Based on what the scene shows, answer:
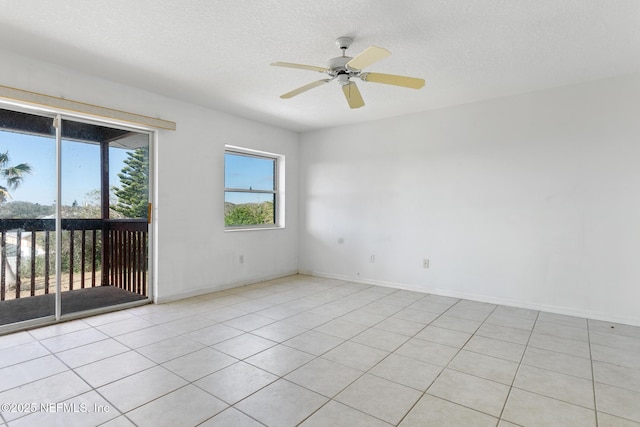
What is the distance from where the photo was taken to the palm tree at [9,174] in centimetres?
282

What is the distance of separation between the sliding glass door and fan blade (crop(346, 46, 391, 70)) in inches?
106

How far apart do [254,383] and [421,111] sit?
3.71 m

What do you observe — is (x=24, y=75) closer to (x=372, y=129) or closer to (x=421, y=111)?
Answer: (x=372, y=129)

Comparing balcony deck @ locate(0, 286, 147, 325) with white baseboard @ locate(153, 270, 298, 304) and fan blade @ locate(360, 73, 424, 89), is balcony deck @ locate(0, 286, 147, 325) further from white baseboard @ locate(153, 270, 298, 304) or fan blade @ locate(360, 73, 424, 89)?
fan blade @ locate(360, 73, 424, 89)

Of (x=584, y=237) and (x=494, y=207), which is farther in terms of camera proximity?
(x=494, y=207)

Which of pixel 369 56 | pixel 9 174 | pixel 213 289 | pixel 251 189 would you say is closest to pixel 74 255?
pixel 9 174

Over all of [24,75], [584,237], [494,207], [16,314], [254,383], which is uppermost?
[24,75]

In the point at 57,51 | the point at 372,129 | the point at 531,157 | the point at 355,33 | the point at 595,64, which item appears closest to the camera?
the point at 355,33

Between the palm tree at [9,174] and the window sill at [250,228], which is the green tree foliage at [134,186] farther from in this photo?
the window sill at [250,228]

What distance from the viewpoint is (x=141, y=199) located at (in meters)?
3.77

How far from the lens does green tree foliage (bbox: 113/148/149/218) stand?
3.62m

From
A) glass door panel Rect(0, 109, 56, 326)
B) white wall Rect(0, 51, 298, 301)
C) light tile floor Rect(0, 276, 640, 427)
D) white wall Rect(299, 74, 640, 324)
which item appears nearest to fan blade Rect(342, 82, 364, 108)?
white wall Rect(299, 74, 640, 324)

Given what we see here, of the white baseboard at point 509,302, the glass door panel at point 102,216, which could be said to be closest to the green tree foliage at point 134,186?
the glass door panel at point 102,216

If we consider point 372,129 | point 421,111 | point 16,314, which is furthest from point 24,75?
point 421,111
